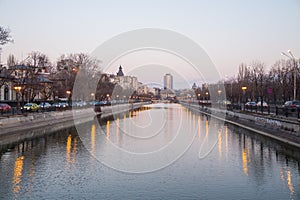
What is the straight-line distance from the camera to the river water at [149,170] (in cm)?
1329

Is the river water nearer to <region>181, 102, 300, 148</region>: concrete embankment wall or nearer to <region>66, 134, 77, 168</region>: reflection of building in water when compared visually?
<region>66, 134, 77, 168</region>: reflection of building in water

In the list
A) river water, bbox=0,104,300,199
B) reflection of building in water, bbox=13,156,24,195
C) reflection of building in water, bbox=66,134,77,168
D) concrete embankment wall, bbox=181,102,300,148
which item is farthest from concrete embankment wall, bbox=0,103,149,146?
concrete embankment wall, bbox=181,102,300,148

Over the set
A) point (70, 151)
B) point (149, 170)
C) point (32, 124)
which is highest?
point (32, 124)

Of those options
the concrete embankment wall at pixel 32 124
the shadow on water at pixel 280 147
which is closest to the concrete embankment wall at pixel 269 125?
the shadow on water at pixel 280 147

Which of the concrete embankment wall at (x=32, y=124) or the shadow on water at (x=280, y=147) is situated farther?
the concrete embankment wall at (x=32, y=124)

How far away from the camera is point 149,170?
56.8 ft

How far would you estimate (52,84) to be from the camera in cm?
6681

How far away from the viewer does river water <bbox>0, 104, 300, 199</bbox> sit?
43.6 ft

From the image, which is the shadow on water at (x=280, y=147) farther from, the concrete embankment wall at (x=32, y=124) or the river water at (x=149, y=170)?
the concrete embankment wall at (x=32, y=124)

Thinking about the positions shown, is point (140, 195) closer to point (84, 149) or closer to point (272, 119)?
point (84, 149)

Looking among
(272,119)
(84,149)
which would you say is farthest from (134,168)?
(272,119)

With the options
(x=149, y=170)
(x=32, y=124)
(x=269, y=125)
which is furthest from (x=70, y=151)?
(x=269, y=125)

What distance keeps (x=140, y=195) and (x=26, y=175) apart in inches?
246

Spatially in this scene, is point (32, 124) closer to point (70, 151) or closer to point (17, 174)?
point (70, 151)
